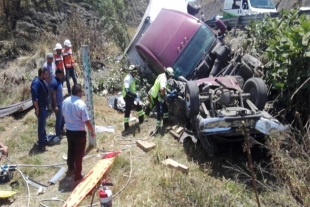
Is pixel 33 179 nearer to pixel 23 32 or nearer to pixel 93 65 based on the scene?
pixel 93 65

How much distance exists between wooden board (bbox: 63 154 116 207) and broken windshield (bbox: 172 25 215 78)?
3.05 metres

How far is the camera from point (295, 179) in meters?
3.22

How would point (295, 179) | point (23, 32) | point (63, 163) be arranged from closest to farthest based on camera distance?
point (295, 179), point (63, 163), point (23, 32)

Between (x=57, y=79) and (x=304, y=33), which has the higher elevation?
(x=304, y=33)

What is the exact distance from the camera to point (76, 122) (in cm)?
472

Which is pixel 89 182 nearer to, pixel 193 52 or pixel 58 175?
pixel 58 175

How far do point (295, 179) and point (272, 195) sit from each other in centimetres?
77

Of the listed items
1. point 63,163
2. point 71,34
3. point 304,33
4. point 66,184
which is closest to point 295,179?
point 304,33

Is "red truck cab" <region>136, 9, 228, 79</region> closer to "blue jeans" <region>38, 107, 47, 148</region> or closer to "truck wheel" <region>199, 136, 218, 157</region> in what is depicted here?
"truck wheel" <region>199, 136, 218, 157</region>

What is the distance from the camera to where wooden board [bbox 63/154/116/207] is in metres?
4.18

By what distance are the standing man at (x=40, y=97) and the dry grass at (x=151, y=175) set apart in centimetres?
32

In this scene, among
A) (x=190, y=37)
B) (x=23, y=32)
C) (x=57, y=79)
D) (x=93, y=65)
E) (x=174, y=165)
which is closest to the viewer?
(x=174, y=165)

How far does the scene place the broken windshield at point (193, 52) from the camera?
734 centimetres

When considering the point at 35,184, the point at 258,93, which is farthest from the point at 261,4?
the point at 35,184
